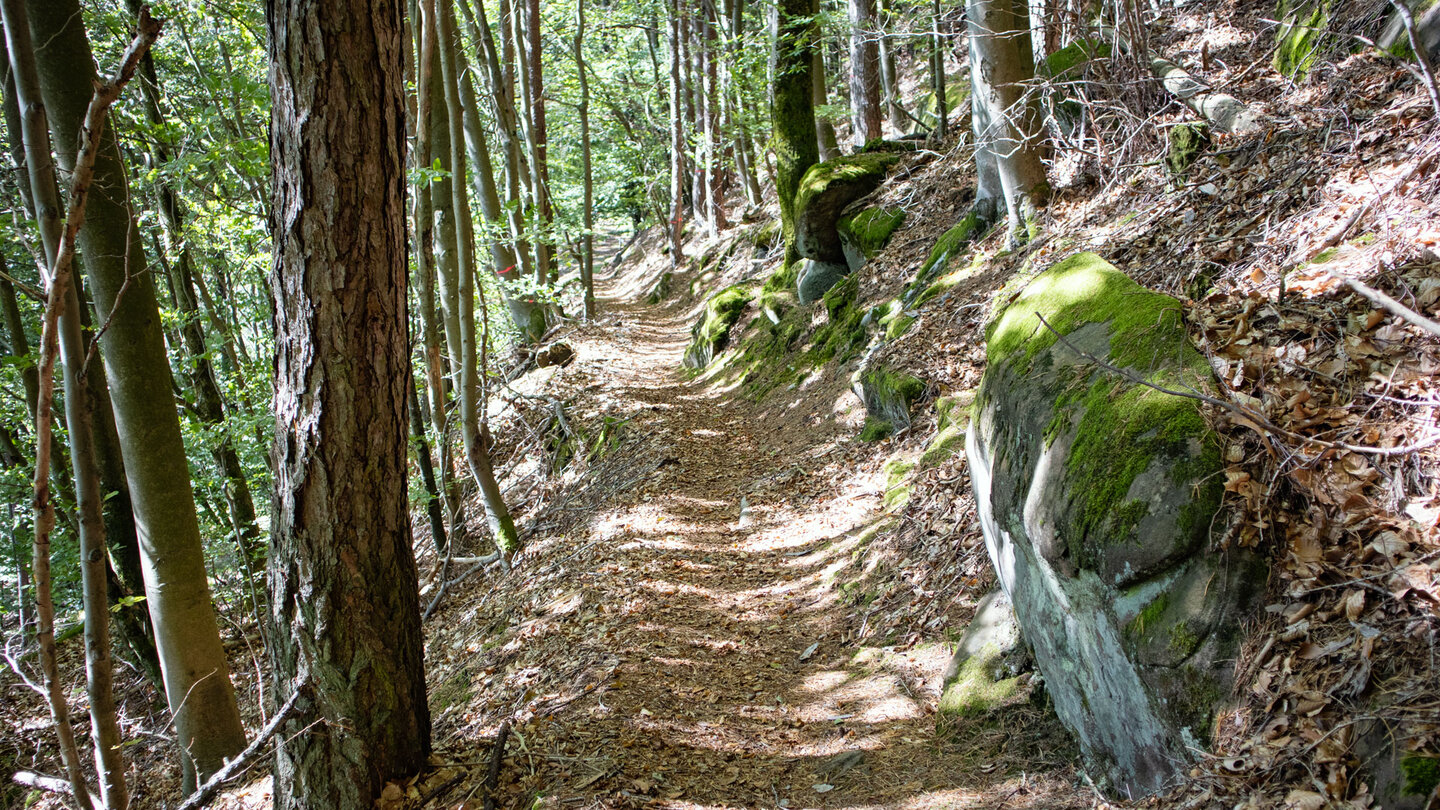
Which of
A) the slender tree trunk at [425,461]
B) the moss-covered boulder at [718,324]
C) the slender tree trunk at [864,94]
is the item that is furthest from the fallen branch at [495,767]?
the slender tree trunk at [864,94]

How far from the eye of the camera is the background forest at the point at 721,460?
8.77 ft

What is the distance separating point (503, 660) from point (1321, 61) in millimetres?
6987

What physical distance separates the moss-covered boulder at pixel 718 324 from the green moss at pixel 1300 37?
868 cm

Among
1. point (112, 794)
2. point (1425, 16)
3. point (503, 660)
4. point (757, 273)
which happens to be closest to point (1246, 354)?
point (1425, 16)

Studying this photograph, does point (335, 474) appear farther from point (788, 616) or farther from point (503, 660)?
point (788, 616)

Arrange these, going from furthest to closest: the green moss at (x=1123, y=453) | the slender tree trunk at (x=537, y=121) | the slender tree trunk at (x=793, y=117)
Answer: the slender tree trunk at (x=537, y=121), the slender tree trunk at (x=793, y=117), the green moss at (x=1123, y=453)

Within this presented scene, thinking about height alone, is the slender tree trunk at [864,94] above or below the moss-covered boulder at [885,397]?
above

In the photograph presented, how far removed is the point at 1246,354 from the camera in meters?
3.25

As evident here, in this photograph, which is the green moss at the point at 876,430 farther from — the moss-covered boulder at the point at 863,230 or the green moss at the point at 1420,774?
the green moss at the point at 1420,774

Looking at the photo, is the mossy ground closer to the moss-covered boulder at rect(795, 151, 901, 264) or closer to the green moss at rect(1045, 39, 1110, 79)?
the green moss at rect(1045, 39, 1110, 79)

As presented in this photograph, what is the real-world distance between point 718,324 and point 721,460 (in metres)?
5.07

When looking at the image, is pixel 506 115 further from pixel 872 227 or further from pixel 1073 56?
pixel 1073 56

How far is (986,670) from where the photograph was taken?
3975mm

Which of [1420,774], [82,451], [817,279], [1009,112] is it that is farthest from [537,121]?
[1420,774]
